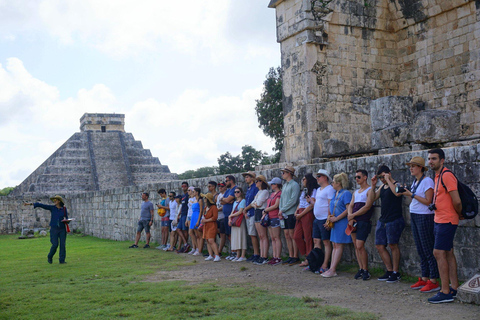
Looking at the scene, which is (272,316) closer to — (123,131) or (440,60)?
(440,60)

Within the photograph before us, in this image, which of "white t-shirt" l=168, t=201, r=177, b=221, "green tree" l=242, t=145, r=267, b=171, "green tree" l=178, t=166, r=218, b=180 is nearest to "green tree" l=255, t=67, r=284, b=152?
"green tree" l=242, t=145, r=267, b=171

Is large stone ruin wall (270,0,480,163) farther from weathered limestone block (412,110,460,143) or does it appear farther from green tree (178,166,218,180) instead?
green tree (178,166,218,180)

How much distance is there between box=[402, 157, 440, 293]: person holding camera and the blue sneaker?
19.1 inches

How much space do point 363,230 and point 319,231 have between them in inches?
37.9

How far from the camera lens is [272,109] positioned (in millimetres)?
26984

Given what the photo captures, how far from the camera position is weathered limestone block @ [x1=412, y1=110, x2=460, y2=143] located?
8.12m

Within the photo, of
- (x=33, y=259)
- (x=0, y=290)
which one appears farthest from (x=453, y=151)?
(x=33, y=259)

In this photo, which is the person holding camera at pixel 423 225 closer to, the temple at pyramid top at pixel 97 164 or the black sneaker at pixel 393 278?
the black sneaker at pixel 393 278

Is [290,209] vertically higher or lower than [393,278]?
higher

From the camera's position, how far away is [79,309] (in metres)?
5.90

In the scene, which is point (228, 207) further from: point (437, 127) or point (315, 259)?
point (437, 127)

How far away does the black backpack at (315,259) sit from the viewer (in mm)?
7746

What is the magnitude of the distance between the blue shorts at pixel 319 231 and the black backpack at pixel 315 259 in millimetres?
217

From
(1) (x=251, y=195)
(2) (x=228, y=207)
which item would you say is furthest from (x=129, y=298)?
(2) (x=228, y=207)
